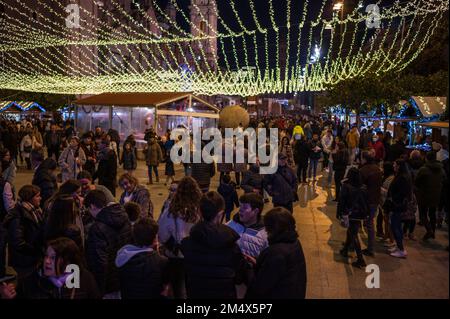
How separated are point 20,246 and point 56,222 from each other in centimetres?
58

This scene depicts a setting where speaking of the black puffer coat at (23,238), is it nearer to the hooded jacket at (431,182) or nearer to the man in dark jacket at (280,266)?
the man in dark jacket at (280,266)

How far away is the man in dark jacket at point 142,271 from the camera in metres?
3.30

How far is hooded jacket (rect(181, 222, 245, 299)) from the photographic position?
3.29m

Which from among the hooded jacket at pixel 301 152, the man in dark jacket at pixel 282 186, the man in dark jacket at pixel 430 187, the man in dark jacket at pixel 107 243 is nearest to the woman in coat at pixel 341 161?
the hooded jacket at pixel 301 152

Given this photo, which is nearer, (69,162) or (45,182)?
(45,182)

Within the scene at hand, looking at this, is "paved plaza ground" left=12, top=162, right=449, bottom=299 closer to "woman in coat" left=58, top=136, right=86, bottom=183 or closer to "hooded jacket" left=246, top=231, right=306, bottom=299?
"hooded jacket" left=246, top=231, right=306, bottom=299

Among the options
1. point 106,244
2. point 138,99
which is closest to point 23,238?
point 106,244

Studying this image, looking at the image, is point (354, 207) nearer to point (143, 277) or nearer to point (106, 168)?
point (143, 277)

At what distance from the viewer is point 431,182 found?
7.64 m

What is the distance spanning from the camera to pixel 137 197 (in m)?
5.86

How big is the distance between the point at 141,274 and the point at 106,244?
963 mm

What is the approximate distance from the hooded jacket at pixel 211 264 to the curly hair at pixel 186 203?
1179mm

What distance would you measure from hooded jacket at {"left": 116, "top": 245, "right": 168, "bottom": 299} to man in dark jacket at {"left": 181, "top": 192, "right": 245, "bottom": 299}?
216 millimetres
